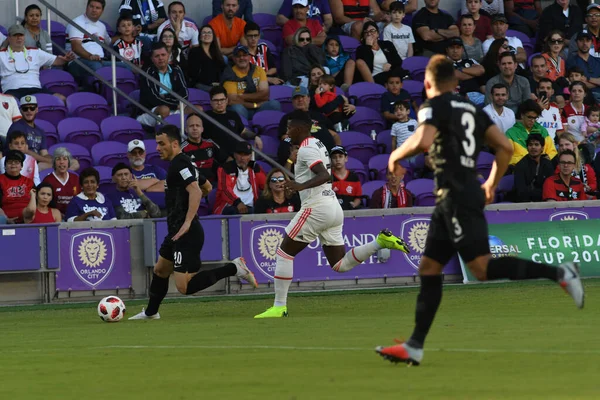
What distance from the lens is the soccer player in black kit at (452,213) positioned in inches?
292

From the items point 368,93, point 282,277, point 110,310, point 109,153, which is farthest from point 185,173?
point 368,93

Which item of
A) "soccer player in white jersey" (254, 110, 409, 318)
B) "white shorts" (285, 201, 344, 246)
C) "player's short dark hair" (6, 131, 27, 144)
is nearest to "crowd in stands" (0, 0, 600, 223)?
"player's short dark hair" (6, 131, 27, 144)

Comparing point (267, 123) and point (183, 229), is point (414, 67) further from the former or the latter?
point (183, 229)

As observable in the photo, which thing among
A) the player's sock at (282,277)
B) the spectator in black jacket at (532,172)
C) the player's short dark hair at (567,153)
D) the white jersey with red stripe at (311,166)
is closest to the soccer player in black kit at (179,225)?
the player's sock at (282,277)

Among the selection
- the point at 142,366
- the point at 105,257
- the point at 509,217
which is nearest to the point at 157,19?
the point at 105,257

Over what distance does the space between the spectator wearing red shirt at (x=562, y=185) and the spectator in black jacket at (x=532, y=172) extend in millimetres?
215

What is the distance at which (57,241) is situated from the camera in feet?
56.1

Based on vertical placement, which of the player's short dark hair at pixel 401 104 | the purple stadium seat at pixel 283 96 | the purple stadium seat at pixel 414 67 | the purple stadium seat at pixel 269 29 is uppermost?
the purple stadium seat at pixel 269 29

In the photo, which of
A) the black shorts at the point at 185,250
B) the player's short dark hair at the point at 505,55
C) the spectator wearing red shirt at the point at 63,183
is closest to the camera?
the black shorts at the point at 185,250

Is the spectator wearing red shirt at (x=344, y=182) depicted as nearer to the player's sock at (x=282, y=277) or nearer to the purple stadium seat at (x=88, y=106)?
the purple stadium seat at (x=88, y=106)

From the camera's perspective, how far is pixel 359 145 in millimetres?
21047

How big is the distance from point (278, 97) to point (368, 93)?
1.79m

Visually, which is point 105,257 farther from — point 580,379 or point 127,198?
point 580,379

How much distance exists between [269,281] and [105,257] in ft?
8.38
